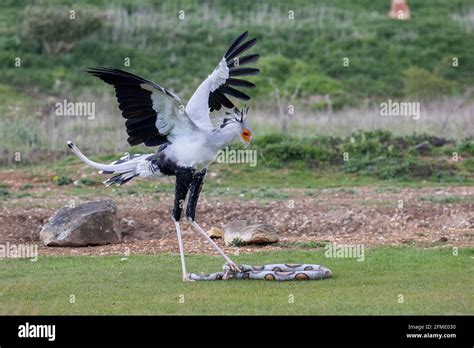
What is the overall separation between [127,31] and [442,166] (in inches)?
855

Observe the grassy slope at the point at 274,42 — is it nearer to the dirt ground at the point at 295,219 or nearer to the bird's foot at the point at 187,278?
the dirt ground at the point at 295,219

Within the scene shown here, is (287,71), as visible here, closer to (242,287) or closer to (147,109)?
(147,109)

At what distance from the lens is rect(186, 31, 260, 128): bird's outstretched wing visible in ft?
45.3

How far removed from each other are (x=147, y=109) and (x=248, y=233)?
341 centimetres

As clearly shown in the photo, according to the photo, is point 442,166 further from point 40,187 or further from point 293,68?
point 293,68

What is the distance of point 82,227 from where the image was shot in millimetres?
15844

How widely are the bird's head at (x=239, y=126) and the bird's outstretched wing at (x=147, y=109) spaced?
474 millimetres

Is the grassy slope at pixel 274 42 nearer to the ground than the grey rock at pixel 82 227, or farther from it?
farther from it

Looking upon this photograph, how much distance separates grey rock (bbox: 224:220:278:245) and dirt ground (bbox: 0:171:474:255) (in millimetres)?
137

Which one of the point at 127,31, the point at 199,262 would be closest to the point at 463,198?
the point at 199,262

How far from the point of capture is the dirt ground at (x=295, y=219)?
1594 cm

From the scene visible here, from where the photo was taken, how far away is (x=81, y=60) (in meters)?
38.4

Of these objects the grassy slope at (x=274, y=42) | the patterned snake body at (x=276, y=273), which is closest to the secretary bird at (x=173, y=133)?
the patterned snake body at (x=276, y=273)

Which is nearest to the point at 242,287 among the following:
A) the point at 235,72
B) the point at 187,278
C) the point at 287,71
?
the point at 187,278
